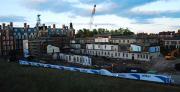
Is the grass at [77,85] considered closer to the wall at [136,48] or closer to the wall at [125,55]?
the wall at [125,55]

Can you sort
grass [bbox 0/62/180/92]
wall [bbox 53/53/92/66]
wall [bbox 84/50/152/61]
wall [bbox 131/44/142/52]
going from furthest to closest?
wall [bbox 131/44/142/52] → wall [bbox 84/50/152/61] → wall [bbox 53/53/92/66] → grass [bbox 0/62/180/92]

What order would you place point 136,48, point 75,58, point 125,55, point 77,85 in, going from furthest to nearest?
point 125,55, point 136,48, point 75,58, point 77,85

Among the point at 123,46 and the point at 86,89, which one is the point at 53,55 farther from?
the point at 86,89

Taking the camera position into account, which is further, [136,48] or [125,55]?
[125,55]

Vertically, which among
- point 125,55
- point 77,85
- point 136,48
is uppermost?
point 136,48

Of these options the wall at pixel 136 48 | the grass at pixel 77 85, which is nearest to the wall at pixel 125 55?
the wall at pixel 136 48

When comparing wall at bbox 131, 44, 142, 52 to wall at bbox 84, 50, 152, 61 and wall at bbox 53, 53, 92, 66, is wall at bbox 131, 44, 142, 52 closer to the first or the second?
wall at bbox 84, 50, 152, 61

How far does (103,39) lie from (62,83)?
68.6 meters

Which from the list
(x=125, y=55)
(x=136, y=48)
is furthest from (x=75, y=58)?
(x=136, y=48)

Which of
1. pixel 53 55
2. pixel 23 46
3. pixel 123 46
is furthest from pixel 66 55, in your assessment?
pixel 23 46

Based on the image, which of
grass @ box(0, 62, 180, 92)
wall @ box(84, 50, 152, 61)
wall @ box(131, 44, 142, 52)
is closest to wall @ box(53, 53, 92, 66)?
wall @ box(84, 50, 152, 61)

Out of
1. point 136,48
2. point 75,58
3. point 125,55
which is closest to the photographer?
point 75,58

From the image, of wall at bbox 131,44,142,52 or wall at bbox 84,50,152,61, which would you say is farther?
wall at bbox 131,44,142,52

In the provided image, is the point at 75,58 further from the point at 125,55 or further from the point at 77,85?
the point at 77,85
